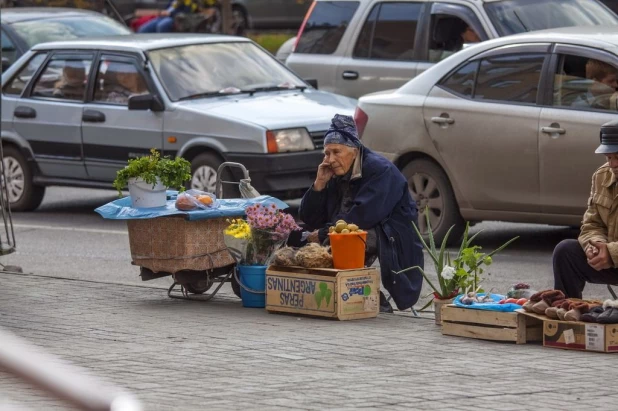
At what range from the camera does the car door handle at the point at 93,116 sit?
1284 cm

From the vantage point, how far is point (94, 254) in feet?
36.5

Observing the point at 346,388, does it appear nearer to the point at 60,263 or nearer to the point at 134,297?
the point at 134,297

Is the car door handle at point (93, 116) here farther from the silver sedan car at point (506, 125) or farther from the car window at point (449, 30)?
the car window at point (449, 30)

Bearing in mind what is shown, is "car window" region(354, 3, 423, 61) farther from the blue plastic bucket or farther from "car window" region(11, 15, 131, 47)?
the blue plastic bucket

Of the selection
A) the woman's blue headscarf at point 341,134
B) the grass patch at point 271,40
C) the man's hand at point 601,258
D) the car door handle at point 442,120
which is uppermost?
the woman's blue headscarf at point 341,134

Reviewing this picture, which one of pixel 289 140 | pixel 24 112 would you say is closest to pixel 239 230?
pixel 289 140

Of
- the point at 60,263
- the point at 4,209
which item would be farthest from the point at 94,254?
the point at 4,209

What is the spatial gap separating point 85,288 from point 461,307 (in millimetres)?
3048

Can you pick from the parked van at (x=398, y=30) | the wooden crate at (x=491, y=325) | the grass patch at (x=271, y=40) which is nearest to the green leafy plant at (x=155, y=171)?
the wooden crate at (x=491, y=325)

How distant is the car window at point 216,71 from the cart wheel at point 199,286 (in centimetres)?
420

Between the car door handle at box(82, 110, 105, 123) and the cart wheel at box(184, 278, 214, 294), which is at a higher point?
the car door handle at box(82, 110, 105, 123)

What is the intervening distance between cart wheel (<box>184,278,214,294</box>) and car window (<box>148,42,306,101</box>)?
4.20 meters

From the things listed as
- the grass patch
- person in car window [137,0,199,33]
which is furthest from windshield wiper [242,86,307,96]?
the grass patch

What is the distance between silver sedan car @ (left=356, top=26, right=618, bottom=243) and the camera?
9.62 metres
